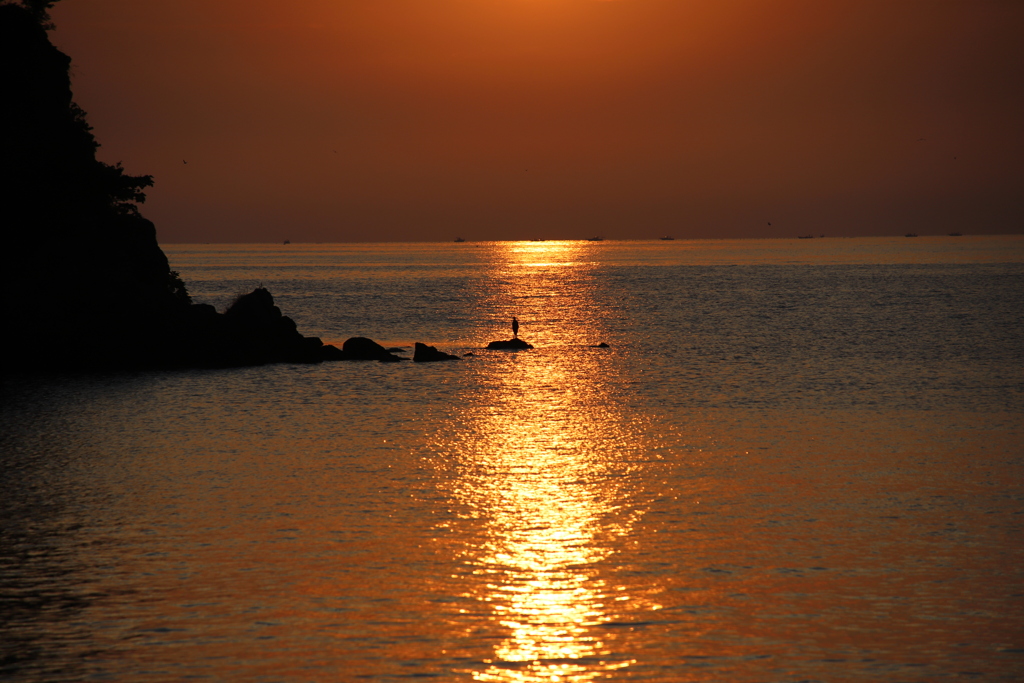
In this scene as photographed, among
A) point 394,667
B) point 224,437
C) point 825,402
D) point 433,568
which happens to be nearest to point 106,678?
point 394,667

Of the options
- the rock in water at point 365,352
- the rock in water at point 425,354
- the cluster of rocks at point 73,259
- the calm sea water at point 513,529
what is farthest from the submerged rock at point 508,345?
the calm sea water at point 513,529

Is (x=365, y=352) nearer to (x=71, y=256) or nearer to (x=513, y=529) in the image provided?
(x=71, y=256)

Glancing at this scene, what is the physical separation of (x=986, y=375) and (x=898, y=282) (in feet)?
397

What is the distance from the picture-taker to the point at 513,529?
19.2 metres

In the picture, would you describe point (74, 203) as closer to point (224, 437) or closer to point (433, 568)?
point (224, 437)

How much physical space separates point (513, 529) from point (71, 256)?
39.3 metres

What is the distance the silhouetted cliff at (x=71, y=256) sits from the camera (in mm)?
48562

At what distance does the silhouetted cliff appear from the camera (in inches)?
1912

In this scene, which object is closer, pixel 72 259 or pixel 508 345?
pixel 72 259

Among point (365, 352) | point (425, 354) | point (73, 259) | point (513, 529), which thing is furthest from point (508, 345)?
point (513, 529)

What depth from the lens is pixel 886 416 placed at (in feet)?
109

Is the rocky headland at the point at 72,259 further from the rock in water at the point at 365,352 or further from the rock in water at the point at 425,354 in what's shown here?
the rock in water at the point at 425,354

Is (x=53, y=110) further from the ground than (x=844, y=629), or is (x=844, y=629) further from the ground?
(x=53, y=110)

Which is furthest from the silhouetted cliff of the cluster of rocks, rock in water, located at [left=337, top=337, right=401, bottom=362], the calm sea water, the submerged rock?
the submerged rock
